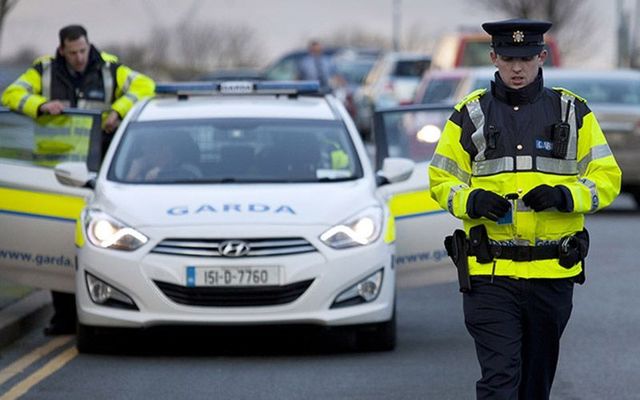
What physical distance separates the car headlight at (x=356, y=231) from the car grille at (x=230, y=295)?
0.27m

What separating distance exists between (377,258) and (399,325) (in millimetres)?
1742

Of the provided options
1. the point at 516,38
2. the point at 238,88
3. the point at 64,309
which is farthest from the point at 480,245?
the point at 238,88

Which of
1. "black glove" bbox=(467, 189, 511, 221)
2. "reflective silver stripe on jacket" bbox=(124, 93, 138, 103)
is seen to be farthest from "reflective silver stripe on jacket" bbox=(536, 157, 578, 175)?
"reflective silver stripe on jacket" bbox=(124, 93, 138, 103)

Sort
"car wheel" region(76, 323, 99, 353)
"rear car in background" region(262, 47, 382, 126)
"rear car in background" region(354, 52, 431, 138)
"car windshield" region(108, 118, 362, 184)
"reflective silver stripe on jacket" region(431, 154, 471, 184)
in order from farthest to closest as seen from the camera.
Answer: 1. "rear car in background" region(262, 47, 382, 126)
2. "rear car in background" region(354, 52, 431, 138)
3. "car windshield" region(108, 118, 362, 184)
4. "car wheel" region(76, 323, 99, 353)
5. "reflective silver stripe on jacket" region(431, 154, 471, 184)

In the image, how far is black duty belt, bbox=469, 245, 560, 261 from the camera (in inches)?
277

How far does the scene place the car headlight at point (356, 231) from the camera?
10461mm

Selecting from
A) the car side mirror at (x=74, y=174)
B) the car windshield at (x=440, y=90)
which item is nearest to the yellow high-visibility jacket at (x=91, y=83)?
the car side mirror at (x=74, y=174)

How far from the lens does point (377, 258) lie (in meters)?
10.5

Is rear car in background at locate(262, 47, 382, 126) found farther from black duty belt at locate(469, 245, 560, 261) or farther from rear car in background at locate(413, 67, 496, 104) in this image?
black duty belt at locate(469, 245, 560, 261)

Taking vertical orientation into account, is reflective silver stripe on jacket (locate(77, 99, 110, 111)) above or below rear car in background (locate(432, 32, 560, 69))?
above

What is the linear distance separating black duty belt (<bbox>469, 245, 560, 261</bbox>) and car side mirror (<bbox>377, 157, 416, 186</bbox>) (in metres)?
4.13

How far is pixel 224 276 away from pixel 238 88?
8.73 ft

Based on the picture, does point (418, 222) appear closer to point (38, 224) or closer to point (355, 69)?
point (38, 224)

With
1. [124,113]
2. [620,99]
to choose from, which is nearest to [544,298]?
[124,113]
